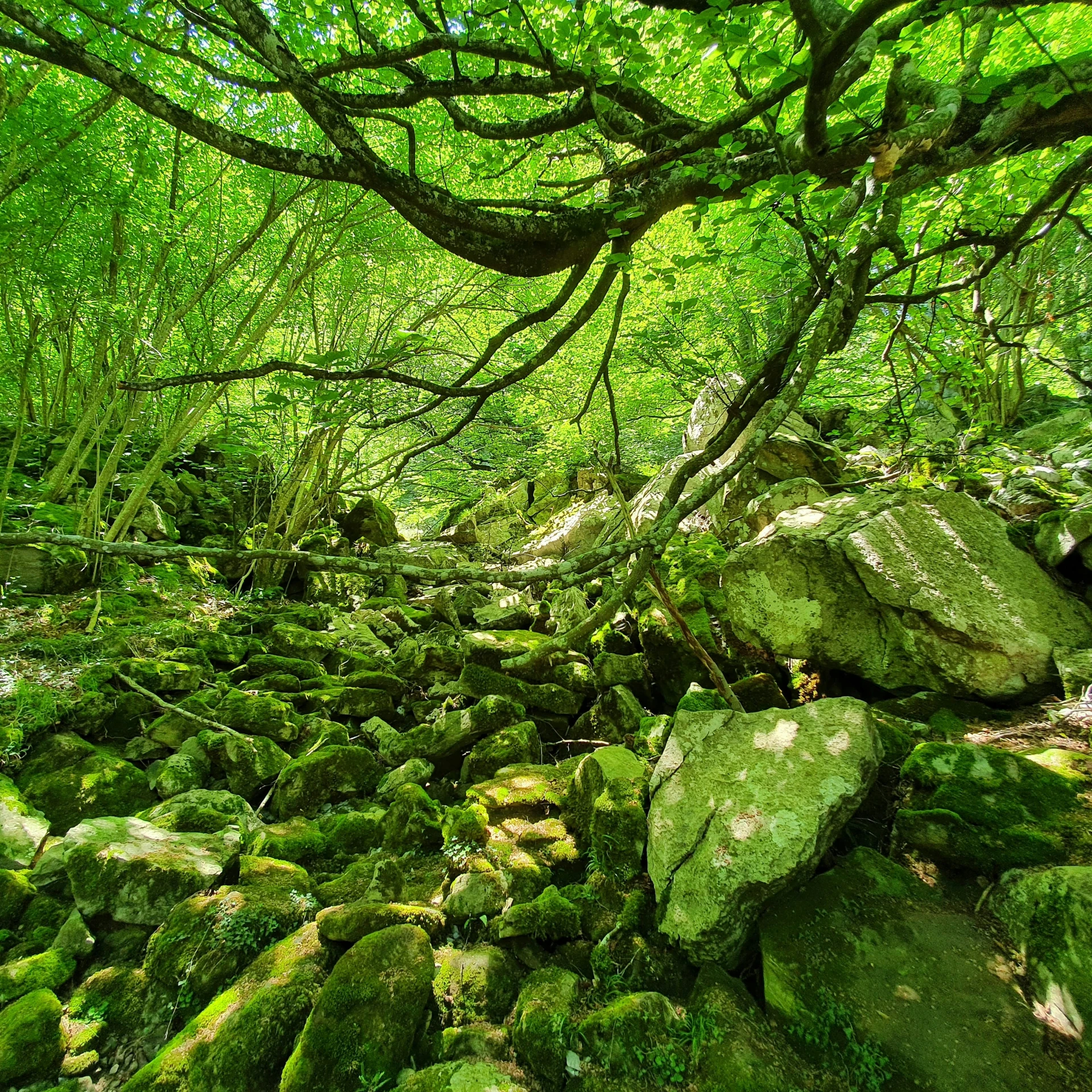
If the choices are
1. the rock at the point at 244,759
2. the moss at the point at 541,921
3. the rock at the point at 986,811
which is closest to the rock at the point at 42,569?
the rock at the point at 244,759

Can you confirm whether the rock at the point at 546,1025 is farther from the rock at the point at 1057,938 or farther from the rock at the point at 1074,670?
the rock at the point at 1074,670

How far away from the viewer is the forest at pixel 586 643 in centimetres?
228

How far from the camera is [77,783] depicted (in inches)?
161

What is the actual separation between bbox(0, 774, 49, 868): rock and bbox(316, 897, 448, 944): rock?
7.37ft

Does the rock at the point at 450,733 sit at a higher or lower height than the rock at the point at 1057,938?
higher

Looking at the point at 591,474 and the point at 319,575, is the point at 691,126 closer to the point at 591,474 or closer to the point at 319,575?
the point at 319,575

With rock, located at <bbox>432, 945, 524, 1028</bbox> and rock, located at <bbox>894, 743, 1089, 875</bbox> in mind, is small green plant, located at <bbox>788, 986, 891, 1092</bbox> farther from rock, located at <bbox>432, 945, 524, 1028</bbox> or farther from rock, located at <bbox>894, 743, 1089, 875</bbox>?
rock, located at <bbox>432, 945, 524, 1028</bbox>

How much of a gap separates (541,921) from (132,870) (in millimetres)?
2747

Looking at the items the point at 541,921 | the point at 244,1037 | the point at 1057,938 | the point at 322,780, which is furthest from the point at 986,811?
the point at 322,780

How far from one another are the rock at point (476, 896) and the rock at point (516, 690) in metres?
2.66

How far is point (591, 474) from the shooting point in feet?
53.5

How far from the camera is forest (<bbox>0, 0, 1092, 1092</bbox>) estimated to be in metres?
2.28

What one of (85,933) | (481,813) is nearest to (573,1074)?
(481,813)

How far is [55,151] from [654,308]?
814 centimetres
